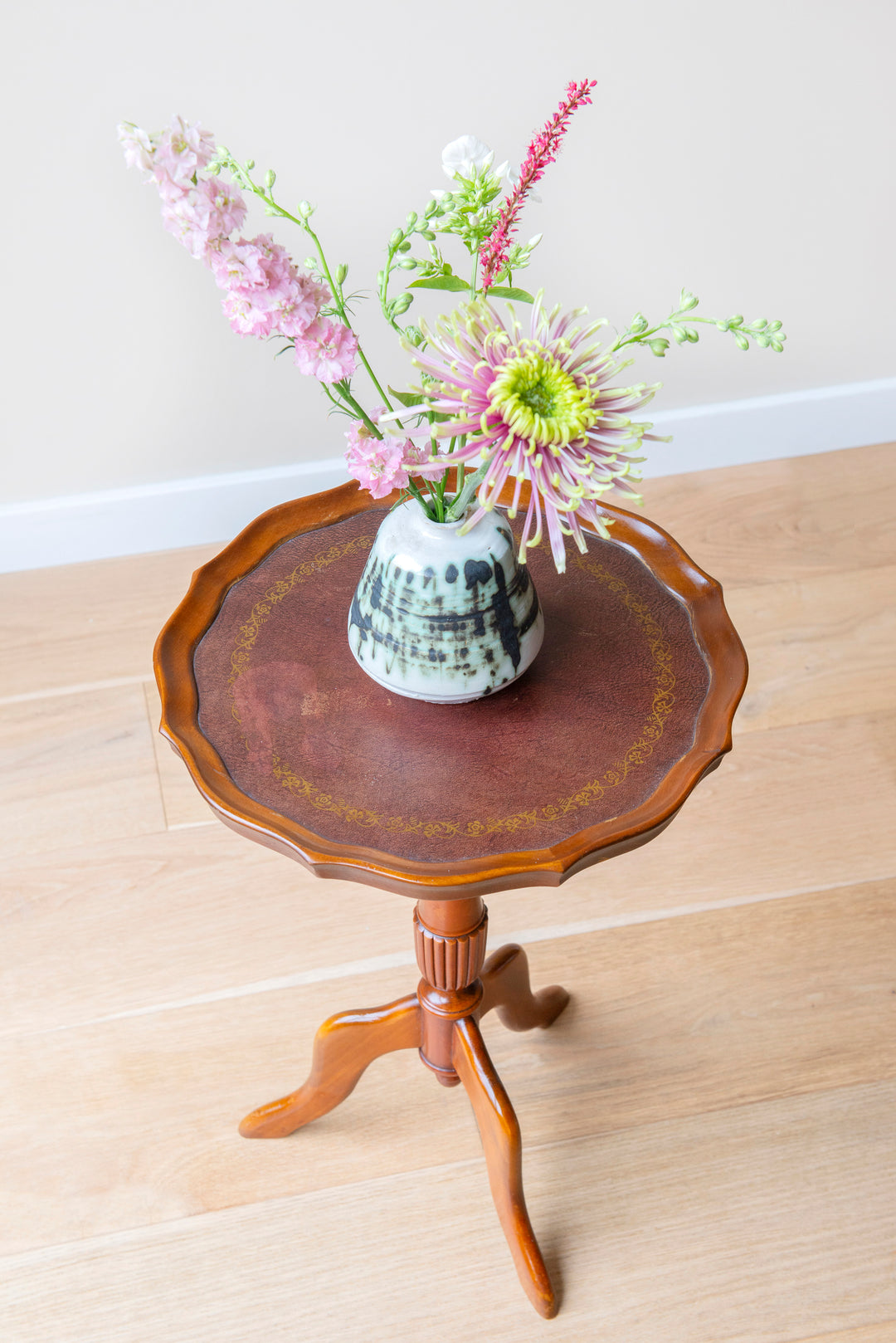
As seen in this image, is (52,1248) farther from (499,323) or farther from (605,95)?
(605,95)

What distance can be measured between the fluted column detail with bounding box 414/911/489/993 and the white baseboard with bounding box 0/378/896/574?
3.55 feet

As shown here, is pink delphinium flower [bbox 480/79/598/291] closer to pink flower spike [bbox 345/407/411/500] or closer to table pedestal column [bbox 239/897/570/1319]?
pink flower spike [bbox 345/407/411/500]

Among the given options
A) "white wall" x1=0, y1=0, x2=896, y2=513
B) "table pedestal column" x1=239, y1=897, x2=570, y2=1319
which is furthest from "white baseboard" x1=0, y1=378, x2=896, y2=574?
"table pedestal column" x1=239, y1=897, x2=570, y2=1319

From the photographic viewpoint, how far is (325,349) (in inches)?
31.0

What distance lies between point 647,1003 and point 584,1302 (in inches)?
13.6

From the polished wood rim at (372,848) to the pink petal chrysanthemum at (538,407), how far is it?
22 cm

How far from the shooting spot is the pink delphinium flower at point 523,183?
28.7 inches

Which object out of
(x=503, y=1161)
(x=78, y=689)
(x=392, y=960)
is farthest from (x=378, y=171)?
(x=503, y=1161)

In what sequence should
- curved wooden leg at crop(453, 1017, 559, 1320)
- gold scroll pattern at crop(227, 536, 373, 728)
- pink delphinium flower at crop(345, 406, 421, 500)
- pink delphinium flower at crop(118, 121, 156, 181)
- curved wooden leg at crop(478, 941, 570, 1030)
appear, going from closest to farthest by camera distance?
pink delphinium flower at crop(118, 121, 156, 181) < pink delphinium flower at crop(345, 406, 421, 500) < gold scroll pattern at crop(227, 536, 373, 728) < curved wooden leg at crop(453, 1017, 559, 1320) < curved wooden leg at crop(478, 941, 570, 1030)

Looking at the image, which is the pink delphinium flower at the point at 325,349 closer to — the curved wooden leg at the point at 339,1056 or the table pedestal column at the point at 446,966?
the table pedestal column at the point at 446,966

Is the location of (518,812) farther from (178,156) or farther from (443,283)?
(178,156)

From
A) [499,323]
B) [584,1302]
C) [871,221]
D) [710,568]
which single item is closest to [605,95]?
[871,221]

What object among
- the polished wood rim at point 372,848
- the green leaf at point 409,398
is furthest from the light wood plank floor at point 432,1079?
the green leaf at point 409,398

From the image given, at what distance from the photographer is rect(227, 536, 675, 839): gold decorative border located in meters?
0.85
